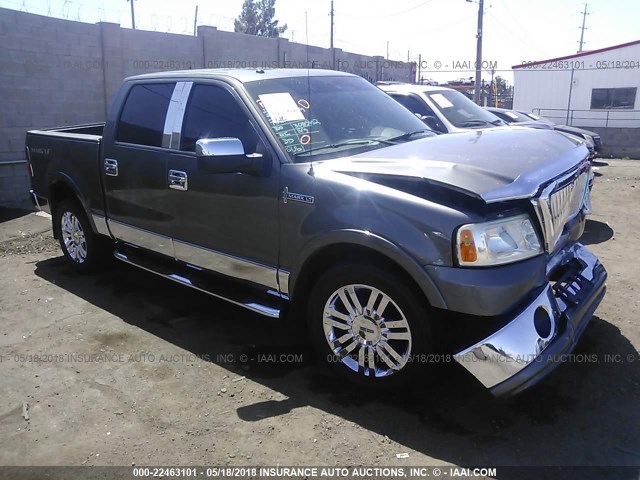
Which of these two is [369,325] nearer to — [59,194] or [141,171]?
[141,171]

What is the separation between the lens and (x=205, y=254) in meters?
4.22

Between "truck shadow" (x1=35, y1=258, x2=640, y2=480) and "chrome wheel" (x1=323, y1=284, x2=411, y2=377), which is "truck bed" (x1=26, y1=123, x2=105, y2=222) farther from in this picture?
"chrome wheel" (x1=323, y1=284, x2=411, y2=377)

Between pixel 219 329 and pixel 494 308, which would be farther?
pixel 219 329

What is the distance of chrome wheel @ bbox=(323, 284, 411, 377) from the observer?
3236 millimetres

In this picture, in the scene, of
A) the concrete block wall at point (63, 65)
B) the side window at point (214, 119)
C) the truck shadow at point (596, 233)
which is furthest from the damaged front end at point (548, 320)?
the concrete block wall at point (63, 65)

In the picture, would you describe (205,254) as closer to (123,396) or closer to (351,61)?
(123,396)

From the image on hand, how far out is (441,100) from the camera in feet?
26.2

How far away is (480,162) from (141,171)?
110 inches

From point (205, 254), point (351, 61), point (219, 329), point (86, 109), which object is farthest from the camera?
point (351, 61)

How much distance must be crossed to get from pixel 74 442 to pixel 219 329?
1.55 m

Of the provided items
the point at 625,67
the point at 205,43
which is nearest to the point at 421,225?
the point at 205,43

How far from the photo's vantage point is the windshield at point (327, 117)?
374cm

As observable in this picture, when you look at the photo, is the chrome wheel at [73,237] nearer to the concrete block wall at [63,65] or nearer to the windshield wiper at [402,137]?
the windshield wiper at [402,137]

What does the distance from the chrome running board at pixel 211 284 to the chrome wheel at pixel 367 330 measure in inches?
18.2
